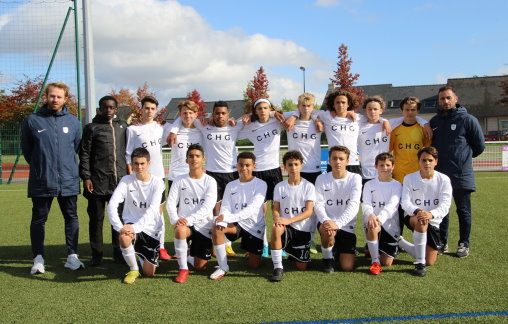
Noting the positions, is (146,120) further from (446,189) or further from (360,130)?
(446,189)

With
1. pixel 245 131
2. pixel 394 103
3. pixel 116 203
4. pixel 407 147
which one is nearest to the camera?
pixel 116 203

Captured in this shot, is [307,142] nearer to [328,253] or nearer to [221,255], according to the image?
[328,253]

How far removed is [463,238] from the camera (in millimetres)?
5453

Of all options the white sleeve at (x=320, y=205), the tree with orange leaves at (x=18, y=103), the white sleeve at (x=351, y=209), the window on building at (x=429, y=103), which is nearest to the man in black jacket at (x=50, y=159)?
the white sleeve at (x=320, y=205)

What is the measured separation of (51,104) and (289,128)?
2720 millimetres

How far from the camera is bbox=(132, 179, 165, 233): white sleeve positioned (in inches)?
191

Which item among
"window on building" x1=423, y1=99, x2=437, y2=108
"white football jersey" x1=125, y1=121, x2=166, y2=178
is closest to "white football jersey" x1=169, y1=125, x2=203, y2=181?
"white football jersey" x1=125, y1=121, x2=166, y2=178

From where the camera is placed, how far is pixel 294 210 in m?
5.06

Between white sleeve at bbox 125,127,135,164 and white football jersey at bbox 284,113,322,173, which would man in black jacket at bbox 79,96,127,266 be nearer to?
white sleeve at bbox 125,127,135,164

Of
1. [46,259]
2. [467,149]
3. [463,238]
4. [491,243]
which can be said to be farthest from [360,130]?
[46,259]

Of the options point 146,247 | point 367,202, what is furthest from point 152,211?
point 367,202

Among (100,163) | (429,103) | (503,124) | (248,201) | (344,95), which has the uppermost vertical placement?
(429,103)

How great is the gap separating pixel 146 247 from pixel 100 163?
118 cm

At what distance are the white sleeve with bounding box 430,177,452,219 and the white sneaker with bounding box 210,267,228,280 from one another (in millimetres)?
2329
